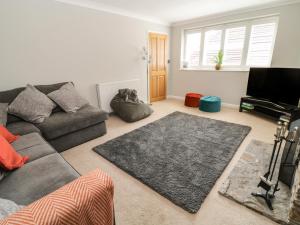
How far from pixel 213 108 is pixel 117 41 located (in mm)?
2847

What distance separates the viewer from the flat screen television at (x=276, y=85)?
3.00 m

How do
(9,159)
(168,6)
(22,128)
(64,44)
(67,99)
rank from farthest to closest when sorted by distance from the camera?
(168,6) → (64,44) → (67,99) → (22,128) → (9,159)

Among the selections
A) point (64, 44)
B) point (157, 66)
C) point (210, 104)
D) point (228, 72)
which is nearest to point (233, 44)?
point (228, 72)

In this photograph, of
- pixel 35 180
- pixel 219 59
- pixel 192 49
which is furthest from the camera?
pixel 192 49

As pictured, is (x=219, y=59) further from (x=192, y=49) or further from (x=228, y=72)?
(x=192, y=49)

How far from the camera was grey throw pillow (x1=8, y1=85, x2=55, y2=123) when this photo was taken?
2.23 meters

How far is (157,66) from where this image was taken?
4.93 m

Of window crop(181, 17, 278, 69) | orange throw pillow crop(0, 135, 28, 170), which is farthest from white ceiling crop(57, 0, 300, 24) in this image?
orange throw pillow crop(0, 135, 28, 170)

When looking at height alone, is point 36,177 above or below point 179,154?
above

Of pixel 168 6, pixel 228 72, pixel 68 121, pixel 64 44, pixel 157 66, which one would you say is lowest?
pixel 68 121

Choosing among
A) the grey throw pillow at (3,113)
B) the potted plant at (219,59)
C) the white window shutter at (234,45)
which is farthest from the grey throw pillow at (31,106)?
the white window shutter at (234,45)

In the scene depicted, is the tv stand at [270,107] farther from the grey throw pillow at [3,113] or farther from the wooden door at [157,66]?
the grey throw pillow at [3,113]

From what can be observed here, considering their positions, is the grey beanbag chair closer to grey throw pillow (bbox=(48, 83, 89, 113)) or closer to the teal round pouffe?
grey throw pillow (bbox=(48, 83, 89, 113))

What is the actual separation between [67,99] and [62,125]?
570 mm
